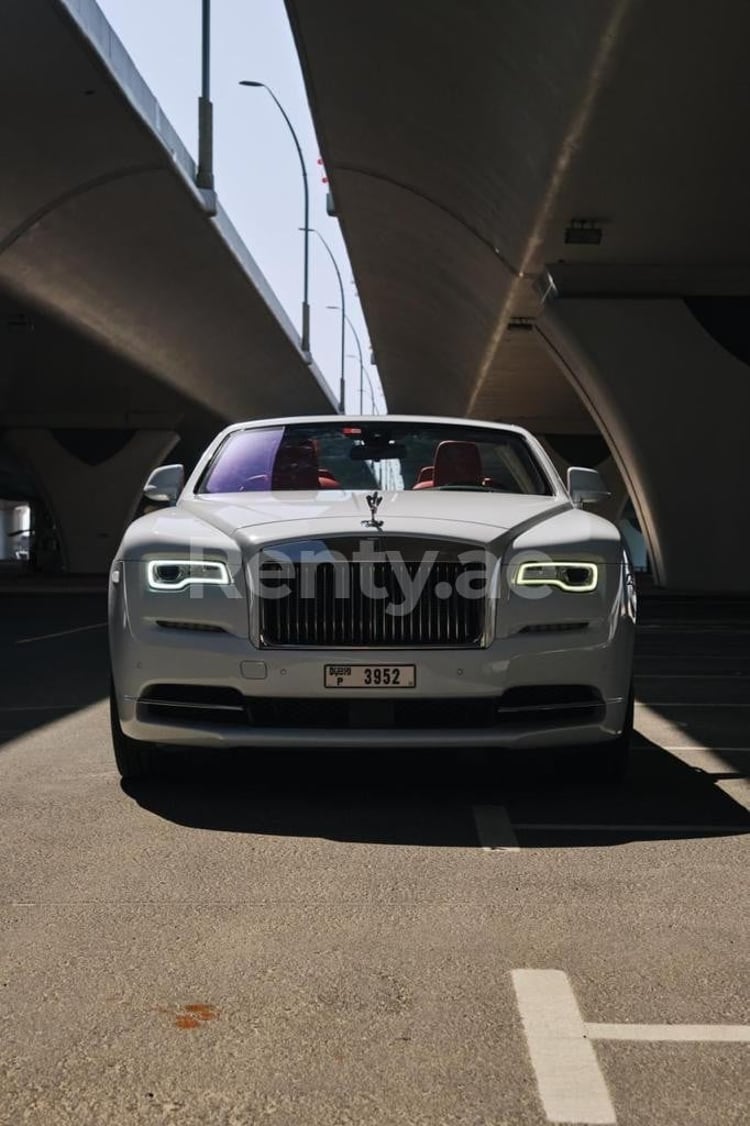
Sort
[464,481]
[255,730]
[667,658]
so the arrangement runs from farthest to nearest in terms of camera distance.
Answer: [667,658] → [464,481] → [255,730]

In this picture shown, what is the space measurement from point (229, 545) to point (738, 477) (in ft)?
66.8

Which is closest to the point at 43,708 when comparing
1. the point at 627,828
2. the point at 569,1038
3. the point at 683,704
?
the point at 683,704

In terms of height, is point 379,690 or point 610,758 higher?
point 379,690

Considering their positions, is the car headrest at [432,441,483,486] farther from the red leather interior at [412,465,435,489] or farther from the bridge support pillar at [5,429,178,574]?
the bridge support pillar at [5,429,178,574]

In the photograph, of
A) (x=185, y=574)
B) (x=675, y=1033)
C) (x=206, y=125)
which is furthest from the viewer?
(x=206, y=125)

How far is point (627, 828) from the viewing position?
206 inches

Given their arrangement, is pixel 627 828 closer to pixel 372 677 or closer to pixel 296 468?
pixel 372 677

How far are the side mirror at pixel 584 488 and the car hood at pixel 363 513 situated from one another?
185mm

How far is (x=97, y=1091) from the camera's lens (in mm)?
2787

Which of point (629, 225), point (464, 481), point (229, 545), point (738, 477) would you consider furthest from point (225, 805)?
point (738, 477)

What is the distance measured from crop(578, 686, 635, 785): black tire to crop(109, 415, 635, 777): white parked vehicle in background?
0.05ft

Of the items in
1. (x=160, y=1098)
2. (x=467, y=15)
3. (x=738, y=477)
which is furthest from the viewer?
(x=738, y=477)

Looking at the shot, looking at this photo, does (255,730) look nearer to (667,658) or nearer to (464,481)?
(464,481)

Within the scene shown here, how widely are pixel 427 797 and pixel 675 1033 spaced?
273 centimetres
